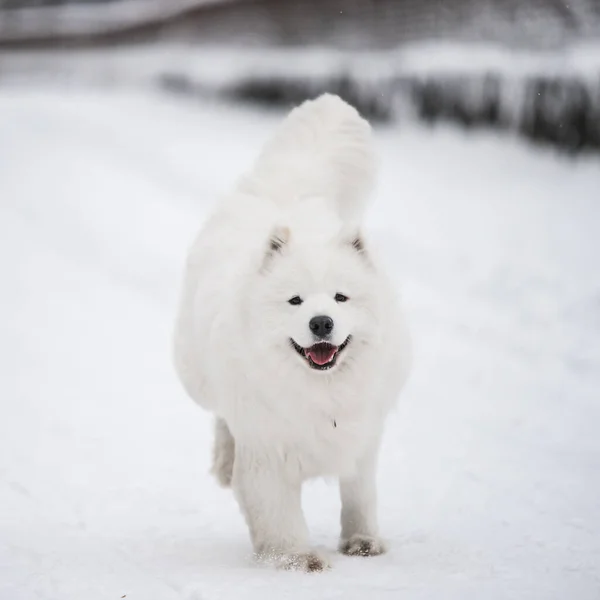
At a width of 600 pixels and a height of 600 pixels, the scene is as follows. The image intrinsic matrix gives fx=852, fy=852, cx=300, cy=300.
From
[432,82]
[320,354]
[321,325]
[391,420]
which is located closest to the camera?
[321,325]

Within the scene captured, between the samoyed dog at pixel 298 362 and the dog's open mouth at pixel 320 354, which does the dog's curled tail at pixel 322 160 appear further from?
the dog's open mouth at pixel 320 354

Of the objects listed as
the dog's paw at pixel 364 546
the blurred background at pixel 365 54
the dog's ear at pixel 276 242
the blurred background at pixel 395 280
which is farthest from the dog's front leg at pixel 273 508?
the blurred background at pixel 365 54

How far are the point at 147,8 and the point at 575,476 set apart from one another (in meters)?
21.4

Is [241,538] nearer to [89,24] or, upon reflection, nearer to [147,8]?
[147,8]

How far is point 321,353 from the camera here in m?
3.38

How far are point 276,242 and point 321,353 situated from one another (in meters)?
0.52

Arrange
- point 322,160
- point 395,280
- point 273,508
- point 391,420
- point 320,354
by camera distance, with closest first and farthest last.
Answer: point 320,354 → point 273,508 → point 395,280 → point 322,160 → point 391,420

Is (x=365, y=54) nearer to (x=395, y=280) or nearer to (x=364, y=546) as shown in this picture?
(x=395, y=280)

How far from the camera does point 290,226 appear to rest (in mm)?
3906

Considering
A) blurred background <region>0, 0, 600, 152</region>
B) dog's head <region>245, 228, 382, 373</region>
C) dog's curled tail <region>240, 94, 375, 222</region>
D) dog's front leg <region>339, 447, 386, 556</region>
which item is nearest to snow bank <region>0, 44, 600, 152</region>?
blurred background <region>0, 0, 600, 152</region>

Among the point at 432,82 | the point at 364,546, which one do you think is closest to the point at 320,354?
the point at 364,546

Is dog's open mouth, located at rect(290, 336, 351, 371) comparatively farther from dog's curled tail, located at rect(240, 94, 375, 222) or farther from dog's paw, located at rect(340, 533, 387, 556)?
dog's curled tail, located at rect(240, 94, 375, 222)

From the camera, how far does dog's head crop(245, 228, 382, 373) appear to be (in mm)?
3357

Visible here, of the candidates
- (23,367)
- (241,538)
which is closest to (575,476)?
(241,538)
